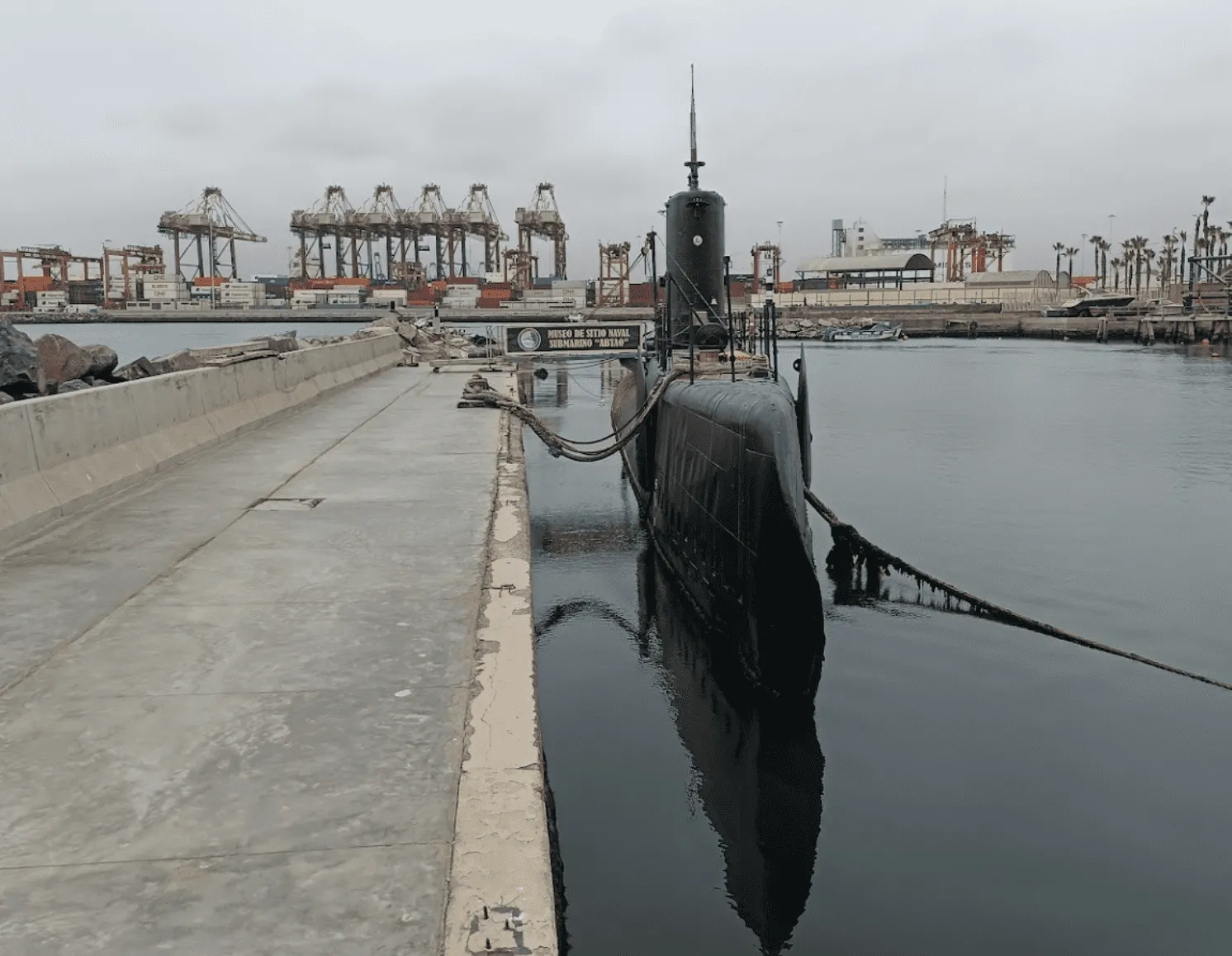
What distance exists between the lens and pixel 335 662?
6.00m

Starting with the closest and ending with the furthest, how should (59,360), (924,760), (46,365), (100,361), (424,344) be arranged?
(924,760) → (46,365) → (59,360) → (100,361) → (424,344)

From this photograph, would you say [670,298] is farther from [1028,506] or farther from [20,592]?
[20,592]

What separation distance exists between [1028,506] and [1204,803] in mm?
13683

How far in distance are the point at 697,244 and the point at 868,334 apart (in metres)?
96.8

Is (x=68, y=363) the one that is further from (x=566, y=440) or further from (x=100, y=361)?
(x=566, y=440)

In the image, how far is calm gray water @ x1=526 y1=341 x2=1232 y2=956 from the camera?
22.6 ft

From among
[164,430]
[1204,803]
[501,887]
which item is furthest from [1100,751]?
[164,430]

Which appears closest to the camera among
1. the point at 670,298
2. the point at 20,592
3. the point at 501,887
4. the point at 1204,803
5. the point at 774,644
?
the point at 501,887

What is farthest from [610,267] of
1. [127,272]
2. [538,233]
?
[127,272]

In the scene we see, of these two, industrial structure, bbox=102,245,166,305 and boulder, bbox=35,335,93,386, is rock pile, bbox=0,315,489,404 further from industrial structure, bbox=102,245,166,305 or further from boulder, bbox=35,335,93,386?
industrial structure, bbox=102,245,166,305

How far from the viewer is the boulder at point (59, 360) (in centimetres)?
1730

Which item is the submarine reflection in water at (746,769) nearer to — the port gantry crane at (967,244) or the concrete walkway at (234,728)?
the concrete walkway at (234,728)

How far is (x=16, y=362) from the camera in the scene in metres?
15.4

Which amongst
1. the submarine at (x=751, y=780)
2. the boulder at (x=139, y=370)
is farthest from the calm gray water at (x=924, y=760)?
the boulder at (x=139, y=370)
